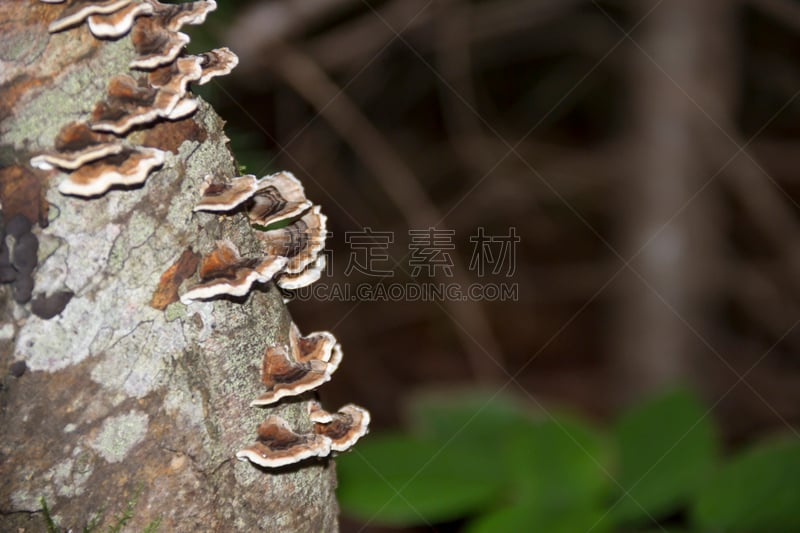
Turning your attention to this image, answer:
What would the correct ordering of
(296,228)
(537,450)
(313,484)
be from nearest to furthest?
(313,484), (296,228), (537,450)

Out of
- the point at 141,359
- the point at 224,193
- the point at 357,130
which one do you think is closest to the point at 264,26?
the point at 357,130

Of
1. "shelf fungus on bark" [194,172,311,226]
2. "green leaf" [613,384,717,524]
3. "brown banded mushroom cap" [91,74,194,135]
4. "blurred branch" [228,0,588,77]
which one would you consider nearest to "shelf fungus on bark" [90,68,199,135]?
"brown banded mushroom cap" [91,74,194,135]

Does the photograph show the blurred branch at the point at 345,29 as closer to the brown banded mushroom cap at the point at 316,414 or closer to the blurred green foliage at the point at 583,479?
the blurred green foliage at the point at 583,479

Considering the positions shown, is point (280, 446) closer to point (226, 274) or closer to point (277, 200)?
point (226, 274)

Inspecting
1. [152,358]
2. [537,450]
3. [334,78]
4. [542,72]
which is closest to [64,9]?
[152,358]

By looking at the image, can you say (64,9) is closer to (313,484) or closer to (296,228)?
(296,228)
